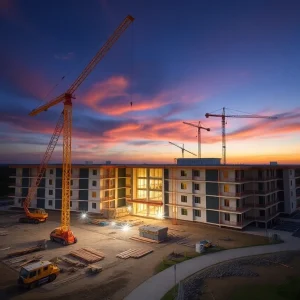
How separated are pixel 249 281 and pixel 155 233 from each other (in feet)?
54.1

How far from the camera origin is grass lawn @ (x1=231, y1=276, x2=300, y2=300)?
22625mm

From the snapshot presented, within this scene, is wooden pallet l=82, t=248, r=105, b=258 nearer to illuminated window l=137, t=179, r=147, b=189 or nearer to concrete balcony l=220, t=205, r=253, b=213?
concrete balcony l=220, t=205, r=253, b=213

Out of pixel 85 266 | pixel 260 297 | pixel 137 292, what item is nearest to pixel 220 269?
pixel 260 297

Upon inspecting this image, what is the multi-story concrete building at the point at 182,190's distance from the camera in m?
48.2

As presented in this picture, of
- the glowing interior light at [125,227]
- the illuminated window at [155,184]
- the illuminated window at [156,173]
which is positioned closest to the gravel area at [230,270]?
the glowing interior light at [125,227]

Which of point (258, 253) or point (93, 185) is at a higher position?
point (93, 185)

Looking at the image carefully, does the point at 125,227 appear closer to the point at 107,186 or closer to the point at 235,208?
the point at 107,186

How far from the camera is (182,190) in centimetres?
5475

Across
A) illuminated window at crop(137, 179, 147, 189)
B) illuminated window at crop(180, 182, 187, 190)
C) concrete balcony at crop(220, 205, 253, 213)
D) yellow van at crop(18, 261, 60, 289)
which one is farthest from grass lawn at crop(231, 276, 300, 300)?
illuminated window at crop(137, 179, 147, 189)

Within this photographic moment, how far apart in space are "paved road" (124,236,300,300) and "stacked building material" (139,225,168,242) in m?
8.66

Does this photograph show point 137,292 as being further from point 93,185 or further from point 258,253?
point 93,185

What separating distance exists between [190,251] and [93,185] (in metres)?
35.1

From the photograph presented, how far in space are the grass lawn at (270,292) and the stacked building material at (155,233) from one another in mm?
16514

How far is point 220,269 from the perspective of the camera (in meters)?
28.6
